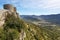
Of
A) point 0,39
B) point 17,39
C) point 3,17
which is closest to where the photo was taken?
point 0,39

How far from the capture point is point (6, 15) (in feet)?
144

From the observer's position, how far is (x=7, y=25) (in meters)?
41.0

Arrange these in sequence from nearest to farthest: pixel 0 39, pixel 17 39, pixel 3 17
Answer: pixel 0 39, pixel 17 39, pixel 3 17

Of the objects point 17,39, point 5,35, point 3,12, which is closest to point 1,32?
point 5,35

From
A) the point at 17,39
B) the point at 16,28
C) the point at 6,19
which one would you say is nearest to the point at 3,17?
the point at 6,19

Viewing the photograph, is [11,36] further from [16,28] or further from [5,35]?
[16,28]

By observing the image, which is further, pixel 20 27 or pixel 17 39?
pixel 20 27

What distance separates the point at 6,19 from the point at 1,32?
6088 millimetres

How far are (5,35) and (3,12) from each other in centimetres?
794

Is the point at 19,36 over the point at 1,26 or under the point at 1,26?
under

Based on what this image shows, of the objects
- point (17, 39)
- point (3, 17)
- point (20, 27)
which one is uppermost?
point (3, 17)

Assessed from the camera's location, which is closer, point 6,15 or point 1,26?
point 1,26

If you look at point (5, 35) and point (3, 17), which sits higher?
point (3, 17)

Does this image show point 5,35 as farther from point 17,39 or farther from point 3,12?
point 3,12
